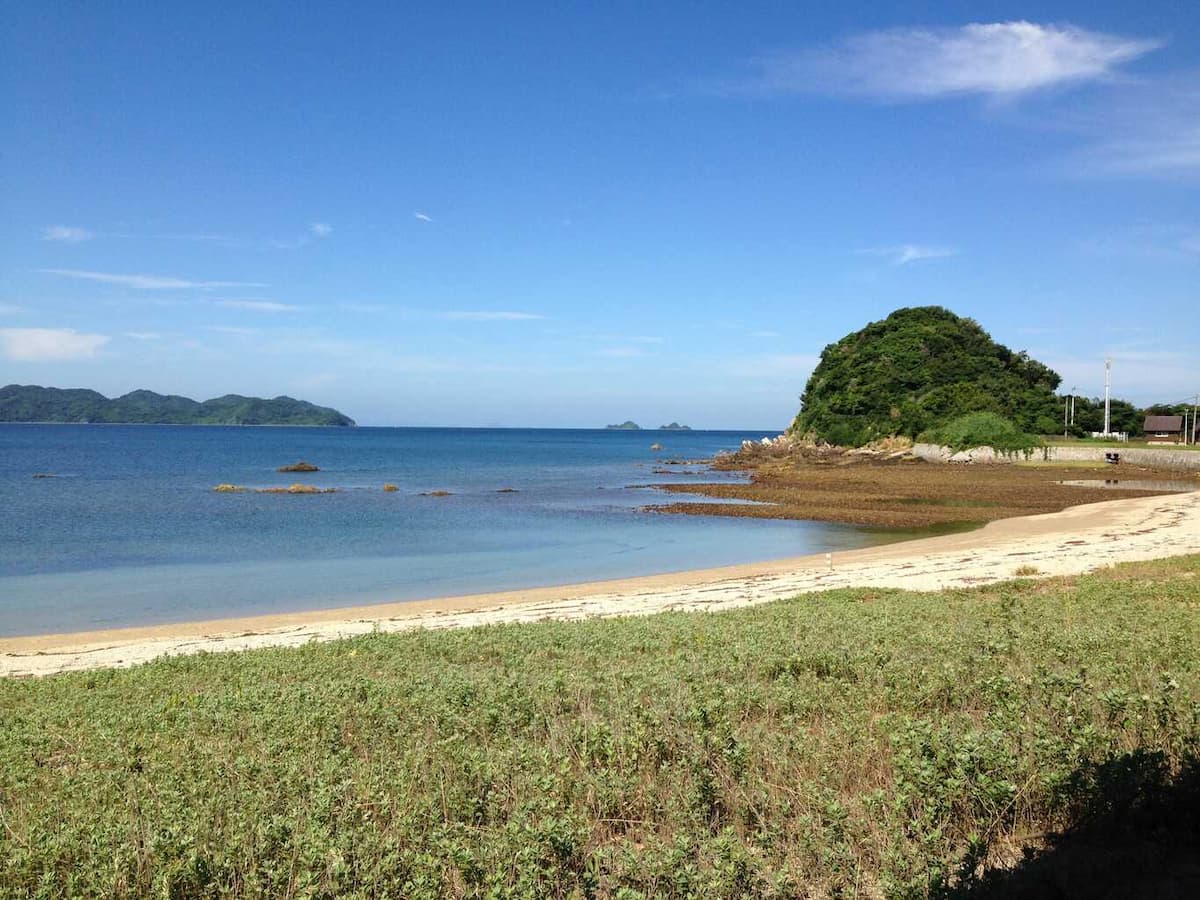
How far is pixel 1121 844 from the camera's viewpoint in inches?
212

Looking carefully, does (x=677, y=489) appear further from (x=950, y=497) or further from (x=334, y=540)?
(x=334, y=540)

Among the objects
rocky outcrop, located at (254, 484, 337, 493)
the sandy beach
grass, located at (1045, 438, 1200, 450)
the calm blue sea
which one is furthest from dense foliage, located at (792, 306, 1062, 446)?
the sandy beach

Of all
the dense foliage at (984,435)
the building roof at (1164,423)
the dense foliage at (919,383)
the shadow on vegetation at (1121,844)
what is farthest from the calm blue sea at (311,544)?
the building roof at (1164,423)

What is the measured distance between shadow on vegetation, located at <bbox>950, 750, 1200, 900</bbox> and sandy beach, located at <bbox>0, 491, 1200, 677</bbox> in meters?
11.5

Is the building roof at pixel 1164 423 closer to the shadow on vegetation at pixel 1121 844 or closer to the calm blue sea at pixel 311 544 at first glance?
the calm blue sea at pixel 311 544

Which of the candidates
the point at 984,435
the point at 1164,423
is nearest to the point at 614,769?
the point at 984,435

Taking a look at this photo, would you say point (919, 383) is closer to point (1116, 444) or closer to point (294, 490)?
point (1116, 444)

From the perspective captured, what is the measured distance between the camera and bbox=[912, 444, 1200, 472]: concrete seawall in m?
66.7

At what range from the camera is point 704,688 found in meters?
8.35

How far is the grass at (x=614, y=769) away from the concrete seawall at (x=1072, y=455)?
67665 mm

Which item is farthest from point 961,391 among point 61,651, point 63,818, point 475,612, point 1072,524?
point 63,818

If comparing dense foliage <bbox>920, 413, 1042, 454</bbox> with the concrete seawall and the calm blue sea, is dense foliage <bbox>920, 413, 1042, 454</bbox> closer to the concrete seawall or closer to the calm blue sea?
the concrete seawall

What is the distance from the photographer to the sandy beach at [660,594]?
17.1m

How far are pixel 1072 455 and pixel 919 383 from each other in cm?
2991
